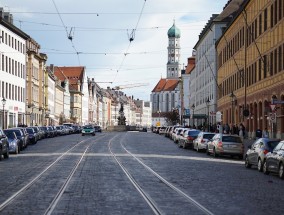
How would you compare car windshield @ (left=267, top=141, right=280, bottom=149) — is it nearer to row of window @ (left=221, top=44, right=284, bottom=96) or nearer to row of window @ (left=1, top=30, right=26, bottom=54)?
row of window @ (left=221, top=44, right=284, bottom=96)

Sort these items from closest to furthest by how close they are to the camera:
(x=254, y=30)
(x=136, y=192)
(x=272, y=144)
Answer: (x=136, y=192) → (x=272, y=144) → (x=254, y=30)

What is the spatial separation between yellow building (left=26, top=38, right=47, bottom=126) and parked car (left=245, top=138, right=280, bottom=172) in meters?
66.2

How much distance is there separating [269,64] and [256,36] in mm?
7063

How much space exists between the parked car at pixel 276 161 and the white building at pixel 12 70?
54620mm

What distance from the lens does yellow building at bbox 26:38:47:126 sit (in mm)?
99438

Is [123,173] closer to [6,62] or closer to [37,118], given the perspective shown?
[6,62]

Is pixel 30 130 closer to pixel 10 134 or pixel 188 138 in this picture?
pixel 188 138

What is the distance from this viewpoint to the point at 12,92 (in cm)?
8600

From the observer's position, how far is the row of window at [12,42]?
262 ft

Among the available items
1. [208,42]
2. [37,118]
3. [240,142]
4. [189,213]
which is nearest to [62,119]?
[37,118]

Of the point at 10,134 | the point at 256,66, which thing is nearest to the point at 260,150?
the point at 10,134

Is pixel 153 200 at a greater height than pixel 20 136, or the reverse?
pixel 20 136

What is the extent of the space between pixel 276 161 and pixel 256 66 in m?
34.6

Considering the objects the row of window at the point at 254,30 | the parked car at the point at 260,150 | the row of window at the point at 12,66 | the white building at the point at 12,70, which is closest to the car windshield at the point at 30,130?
the white building at the point at 12,70
